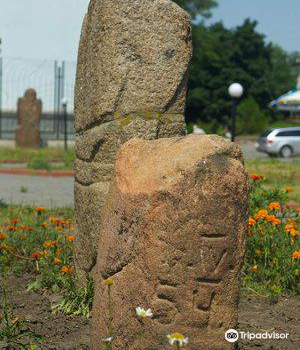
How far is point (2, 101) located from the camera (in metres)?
33.9

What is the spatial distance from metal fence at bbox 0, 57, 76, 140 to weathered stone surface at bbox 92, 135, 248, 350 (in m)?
28.7

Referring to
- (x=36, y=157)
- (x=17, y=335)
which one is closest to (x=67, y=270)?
(x=17, y=335)

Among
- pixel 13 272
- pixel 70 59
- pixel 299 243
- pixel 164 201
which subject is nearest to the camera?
pixel 164 201

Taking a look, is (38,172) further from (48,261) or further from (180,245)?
(180,245)

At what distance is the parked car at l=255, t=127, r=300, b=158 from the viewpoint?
3166 centimetres

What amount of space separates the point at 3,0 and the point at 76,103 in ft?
101

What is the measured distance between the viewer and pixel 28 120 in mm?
27641

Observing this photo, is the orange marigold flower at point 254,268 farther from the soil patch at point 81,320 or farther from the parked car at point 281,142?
the parked car at point 281,142

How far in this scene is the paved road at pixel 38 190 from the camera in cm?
1141

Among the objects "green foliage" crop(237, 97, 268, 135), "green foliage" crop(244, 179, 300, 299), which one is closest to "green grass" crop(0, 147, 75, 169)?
"green foliage" crop(244, 179, 300, 299)

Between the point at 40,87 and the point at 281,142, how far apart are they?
10.3 metres

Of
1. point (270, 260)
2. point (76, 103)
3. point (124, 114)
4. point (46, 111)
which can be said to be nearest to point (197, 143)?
point (124, 114)

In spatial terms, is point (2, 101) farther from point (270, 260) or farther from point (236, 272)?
point (236, 272)

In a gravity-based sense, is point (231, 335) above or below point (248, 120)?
below
